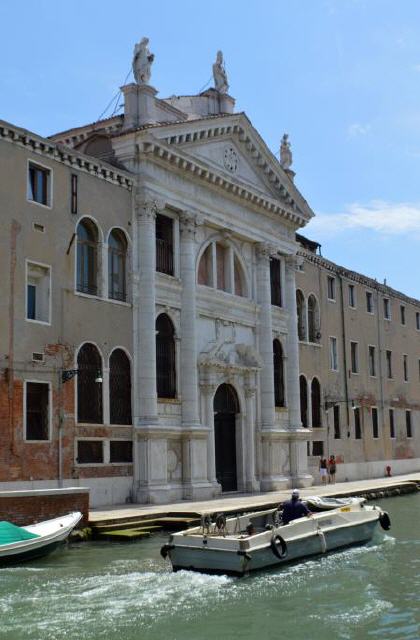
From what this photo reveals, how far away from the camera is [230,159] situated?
108 feet

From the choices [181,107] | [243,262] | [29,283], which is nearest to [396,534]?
[29,283]

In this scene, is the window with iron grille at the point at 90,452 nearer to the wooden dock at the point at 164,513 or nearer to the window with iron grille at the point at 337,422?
the wooden dock at the point at 164,513

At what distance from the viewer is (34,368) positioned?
77.7ft

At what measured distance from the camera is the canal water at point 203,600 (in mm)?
11688

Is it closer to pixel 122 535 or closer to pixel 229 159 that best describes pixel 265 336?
pixel 229 159

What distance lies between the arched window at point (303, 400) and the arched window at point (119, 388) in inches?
482

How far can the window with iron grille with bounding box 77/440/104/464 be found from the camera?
24953 mm

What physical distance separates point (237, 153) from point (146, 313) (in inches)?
345

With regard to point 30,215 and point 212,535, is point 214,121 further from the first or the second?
point 212,535

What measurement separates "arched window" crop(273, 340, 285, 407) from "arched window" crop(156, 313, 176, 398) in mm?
6975

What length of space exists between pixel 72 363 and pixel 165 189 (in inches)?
286

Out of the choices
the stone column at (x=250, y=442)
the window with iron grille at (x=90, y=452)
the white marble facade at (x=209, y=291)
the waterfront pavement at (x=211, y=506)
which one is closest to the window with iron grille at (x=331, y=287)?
the white marble facade at (x=209, y=291)

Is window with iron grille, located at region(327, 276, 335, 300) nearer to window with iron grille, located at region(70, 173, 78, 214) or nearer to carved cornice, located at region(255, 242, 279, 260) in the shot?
carved cornice, located at region(255, 242, 279, 260)

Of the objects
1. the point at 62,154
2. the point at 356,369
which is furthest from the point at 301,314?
the point at 62,154
